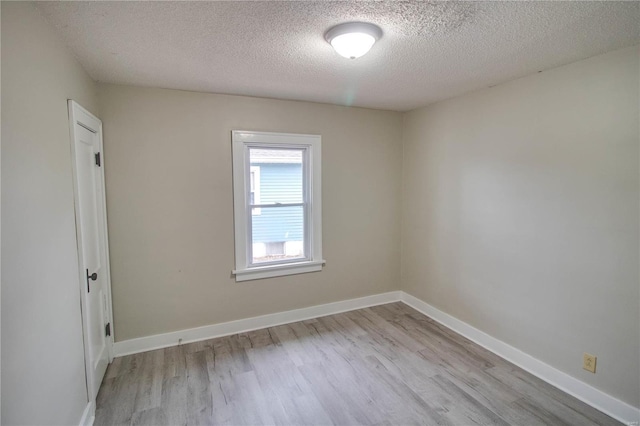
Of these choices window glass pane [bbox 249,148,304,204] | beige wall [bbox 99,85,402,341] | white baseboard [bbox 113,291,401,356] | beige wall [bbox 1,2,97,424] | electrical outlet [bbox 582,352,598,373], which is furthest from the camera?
window glass pane [bbox 249,148,304,204]

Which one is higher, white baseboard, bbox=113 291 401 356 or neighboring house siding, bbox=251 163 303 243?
neighboring house siding, bbox=251 163 303 243

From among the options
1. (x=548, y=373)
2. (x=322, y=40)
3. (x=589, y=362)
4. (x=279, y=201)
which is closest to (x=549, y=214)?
(x=589, y=362)

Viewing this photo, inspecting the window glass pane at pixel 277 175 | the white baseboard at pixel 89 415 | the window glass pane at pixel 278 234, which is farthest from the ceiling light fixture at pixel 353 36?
the white baseboard at pixel 89 415

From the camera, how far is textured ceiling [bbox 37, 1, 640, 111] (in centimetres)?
157

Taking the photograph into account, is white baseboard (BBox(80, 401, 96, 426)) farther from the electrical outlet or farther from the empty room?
the electrical outlet

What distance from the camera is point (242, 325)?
3.35 metres

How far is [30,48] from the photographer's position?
1468mm

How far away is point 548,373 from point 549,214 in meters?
1.25

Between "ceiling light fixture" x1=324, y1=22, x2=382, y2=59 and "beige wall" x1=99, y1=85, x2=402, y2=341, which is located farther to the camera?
"beige wall" x1=99, y1=85, x2=402, y2=341

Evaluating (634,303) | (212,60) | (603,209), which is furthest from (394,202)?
(212,60)

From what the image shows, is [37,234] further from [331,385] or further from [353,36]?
[331,385]

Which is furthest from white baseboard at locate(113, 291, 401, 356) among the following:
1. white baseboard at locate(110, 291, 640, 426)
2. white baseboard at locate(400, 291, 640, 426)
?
white baseboard at locate(400, 291, 640, 426)

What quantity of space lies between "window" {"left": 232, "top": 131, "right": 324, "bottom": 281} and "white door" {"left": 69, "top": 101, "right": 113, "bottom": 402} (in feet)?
3.66

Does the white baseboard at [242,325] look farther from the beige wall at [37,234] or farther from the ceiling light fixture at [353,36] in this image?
the ceiling light fixture at [353,36]
